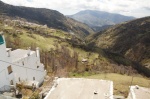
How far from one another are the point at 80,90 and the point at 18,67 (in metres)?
25.1

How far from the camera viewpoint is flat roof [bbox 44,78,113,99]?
100ft

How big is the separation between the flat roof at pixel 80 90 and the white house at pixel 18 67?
52.9ft

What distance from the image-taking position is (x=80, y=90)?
3234 centimetres

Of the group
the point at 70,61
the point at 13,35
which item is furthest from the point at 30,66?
the point at 13,35

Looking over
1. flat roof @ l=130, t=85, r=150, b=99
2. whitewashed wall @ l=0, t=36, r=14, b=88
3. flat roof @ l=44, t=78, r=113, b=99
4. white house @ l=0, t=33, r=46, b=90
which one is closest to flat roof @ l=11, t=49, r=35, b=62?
white house @ l=0, t=33, r=46, b=90

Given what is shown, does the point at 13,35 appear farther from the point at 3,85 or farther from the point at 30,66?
the point at 3,85

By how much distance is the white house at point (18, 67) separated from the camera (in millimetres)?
46750

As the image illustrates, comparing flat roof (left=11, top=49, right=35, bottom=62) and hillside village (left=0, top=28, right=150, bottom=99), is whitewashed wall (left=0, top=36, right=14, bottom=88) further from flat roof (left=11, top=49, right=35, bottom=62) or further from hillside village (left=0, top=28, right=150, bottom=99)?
flat roof (left=11, top=49, right=35, bottom=62)

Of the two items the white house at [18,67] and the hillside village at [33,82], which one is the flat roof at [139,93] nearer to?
the hillside village at [33,82]

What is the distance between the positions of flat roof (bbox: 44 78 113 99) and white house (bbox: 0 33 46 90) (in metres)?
16.1

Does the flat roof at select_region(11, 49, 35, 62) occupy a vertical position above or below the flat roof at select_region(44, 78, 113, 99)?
above

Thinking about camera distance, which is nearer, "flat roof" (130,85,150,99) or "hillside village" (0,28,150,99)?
"flat roof" (130,85,150,99)

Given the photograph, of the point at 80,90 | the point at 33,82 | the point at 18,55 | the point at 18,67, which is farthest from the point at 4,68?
the point at 80,90

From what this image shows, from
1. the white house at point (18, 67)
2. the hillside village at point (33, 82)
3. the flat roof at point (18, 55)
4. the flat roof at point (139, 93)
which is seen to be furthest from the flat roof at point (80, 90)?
the flat roof at point (18, 55)
